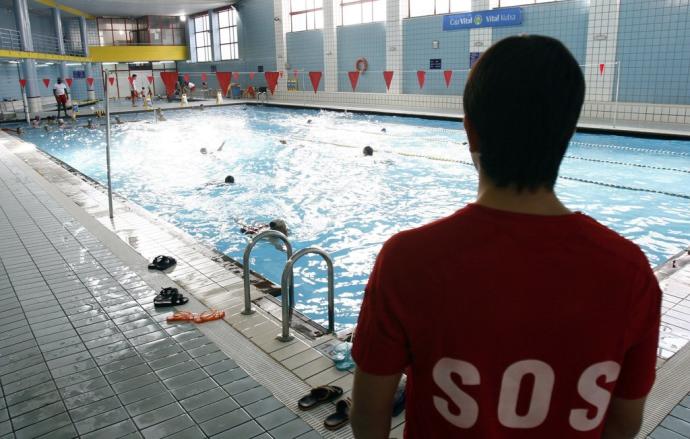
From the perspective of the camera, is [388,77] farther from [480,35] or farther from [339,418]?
[339,418]

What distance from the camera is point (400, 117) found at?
1938cm

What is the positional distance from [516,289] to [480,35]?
61.9ft

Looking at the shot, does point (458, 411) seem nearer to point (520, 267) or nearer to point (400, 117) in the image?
point (520, 267)

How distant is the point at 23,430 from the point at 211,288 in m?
1.97

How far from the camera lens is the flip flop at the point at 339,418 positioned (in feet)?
8.67

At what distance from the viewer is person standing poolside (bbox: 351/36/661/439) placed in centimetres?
90

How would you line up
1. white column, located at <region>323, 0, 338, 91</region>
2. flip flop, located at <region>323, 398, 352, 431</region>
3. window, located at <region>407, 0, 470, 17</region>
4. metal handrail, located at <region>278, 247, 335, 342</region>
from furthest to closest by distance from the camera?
white column, located at <region>323, 0, 338, 91</region> < window, located at <region>407, 0, 470, 17</region> < metal handrail, located at <region>278, 247, 335, 342</region> < flip flop, located at <region>323, 398, 352, 431</region>

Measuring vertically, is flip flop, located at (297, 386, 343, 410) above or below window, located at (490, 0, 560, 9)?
below

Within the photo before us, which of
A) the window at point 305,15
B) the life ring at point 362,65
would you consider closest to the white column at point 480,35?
the life ring at point 362,65

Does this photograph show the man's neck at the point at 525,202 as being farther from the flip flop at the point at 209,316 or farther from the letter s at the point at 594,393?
the flip flop at the point at 209,316

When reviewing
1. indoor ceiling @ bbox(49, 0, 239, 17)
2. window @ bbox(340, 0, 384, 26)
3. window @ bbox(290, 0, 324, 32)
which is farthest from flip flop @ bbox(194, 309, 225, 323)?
indoor ceiling @ bbox(49, 0, 239, 17)

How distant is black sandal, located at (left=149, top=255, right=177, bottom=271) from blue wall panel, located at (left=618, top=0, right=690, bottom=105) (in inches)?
561

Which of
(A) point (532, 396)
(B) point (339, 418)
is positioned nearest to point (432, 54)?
(B) point (339, 418)

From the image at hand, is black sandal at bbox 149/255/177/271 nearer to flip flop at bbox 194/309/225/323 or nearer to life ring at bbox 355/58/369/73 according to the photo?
flip flop at bbox 194/309/225/323
